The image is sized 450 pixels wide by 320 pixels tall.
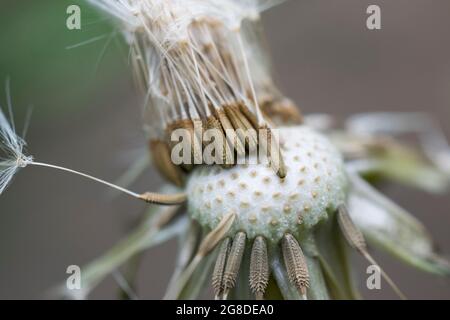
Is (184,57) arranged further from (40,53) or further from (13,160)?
(40,53)

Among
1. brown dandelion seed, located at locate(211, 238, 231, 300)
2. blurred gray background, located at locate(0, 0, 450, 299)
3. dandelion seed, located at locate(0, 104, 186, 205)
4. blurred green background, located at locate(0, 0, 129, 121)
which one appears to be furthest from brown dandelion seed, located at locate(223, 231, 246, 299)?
blurred gray background, located at locate(0, 0, 450, 299)

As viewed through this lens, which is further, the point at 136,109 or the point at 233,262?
the point at 136,109

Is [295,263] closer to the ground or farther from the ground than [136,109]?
closer to the ground

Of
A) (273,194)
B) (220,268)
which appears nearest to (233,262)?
(220,268)

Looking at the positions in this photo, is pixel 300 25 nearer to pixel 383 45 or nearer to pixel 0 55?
pixel 383 45

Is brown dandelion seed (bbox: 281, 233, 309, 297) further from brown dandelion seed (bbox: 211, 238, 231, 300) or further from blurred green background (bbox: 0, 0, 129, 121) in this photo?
blurred green background (bbox: 0, 0, 129, 121)

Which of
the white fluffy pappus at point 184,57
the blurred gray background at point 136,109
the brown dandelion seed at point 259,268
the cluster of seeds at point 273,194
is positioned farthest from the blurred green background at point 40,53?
the brown dandelion seed at point 259,268

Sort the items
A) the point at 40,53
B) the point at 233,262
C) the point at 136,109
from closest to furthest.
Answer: the point at 233,262 < the point at 40,53 < the point at 136,109

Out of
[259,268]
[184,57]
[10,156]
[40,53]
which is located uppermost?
[40,53]

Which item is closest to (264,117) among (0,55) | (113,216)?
(0,55)
